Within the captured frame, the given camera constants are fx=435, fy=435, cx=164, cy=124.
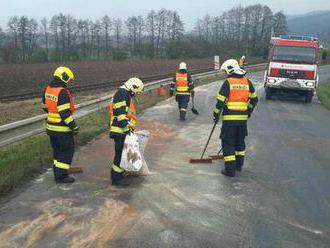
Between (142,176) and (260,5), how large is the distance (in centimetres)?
9131

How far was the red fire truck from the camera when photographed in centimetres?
1838

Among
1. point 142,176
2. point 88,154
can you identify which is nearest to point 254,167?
point 142,176

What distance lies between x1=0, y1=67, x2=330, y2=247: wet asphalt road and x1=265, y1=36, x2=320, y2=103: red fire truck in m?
9.05

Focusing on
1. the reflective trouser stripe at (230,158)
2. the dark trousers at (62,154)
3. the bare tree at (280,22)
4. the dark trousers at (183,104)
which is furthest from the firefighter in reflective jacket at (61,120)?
the bare tree at (280,22)

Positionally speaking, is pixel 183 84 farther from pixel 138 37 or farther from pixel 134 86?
pixel 138 37

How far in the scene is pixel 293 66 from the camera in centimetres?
1850

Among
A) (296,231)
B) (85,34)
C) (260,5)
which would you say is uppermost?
(260,5)

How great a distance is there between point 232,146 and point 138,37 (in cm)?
8004

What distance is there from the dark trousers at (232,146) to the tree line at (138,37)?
43.2 metres

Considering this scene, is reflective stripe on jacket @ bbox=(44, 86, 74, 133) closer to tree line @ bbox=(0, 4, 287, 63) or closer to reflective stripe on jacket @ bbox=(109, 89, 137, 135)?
reflective stripe on jacket @ bbox=(109, 89, 137, 135)

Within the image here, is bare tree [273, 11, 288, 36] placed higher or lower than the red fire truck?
higher

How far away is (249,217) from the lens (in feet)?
18.8

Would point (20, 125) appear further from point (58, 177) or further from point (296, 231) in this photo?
point (296, 231)

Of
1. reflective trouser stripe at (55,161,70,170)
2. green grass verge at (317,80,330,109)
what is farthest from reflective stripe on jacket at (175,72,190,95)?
green grass verge at (317,80,330,109)
